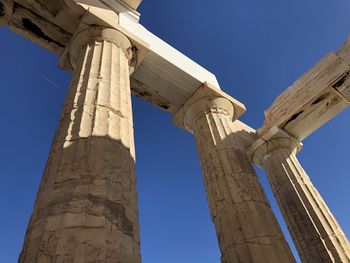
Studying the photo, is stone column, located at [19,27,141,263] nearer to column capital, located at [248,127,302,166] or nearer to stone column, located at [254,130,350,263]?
stone column, located at [254,130,350,263]

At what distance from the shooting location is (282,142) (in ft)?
75.2

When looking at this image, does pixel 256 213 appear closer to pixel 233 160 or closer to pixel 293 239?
pixel 233 160

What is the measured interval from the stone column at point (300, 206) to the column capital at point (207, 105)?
18.6 feet

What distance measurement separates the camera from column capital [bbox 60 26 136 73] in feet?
44.6

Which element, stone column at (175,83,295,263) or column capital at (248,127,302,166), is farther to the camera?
column capital at (248,127,302,166)

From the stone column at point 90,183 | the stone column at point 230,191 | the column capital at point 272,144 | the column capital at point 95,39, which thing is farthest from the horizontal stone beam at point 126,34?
the column capital at point 272,144

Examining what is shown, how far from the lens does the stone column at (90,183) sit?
582cm

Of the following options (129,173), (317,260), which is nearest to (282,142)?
(317,260)

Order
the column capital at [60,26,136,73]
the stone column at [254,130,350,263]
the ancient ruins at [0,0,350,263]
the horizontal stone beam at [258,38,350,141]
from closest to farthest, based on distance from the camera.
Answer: the ancient ruins at [0,0,350,263]
the column capital at [60,26,136,73]
the stone column at [254,130,350,263]
the horizontal stone beam at [258,38,350,141]

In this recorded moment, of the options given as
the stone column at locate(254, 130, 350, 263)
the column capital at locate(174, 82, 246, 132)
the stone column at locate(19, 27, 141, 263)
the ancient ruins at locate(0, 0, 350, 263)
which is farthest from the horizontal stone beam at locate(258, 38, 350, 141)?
the stone column at locate(19, 27, 141, 263)

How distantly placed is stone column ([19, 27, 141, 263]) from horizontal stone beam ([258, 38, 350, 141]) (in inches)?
581

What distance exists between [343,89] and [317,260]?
10.8 metres

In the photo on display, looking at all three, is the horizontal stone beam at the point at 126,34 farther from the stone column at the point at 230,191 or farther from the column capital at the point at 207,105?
the stone column at the point at 230,191

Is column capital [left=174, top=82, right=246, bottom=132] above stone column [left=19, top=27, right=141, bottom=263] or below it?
above
